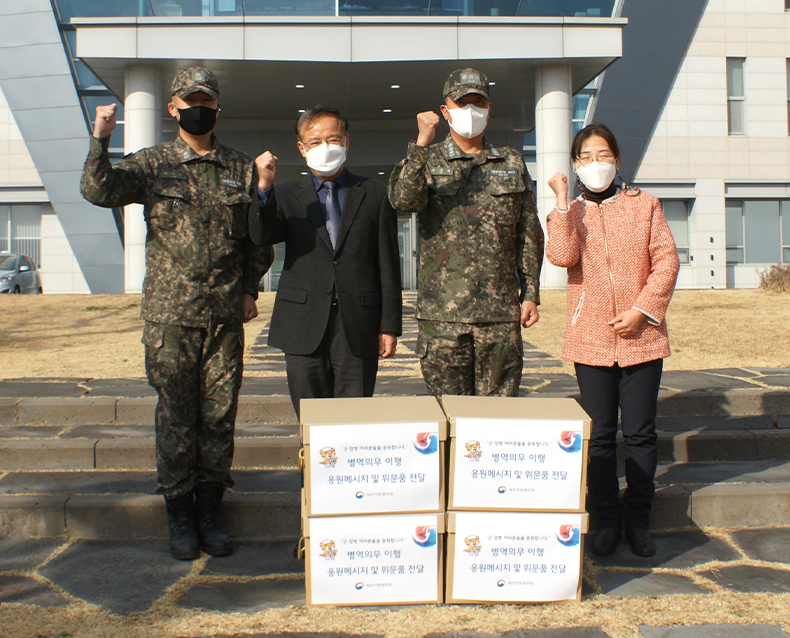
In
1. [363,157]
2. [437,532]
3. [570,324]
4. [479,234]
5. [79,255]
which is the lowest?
[437,532]

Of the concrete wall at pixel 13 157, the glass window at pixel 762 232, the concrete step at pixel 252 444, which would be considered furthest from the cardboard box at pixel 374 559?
the concrete wall at pixel 13 157

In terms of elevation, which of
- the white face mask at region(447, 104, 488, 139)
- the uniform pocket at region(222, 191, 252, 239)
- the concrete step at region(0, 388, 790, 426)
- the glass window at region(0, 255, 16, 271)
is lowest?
the concrete step at region(0, 388, 790, 426)

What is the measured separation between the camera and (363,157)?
19.9 metres

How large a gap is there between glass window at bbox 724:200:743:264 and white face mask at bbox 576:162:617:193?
2140cm

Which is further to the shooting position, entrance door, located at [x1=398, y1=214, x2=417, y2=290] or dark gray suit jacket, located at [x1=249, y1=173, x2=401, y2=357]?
entrance door, located at [x1=398, y1=214, x2=417, y2=290]

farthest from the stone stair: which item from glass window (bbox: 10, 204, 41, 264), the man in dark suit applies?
glass window (bbox: 10, 204, 41, 264)

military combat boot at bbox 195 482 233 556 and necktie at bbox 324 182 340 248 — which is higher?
necktie at bbox 324 182 340 248

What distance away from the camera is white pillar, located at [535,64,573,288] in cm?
1513

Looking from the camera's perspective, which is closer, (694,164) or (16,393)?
(16,393)

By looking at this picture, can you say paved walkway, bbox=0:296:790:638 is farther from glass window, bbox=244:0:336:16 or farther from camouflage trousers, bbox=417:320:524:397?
glass window, bbox=244:0:336:16

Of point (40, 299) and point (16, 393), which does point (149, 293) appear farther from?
point (40, 299)

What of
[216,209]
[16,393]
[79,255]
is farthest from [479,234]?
[79,255]

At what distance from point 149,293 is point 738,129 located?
22641mm

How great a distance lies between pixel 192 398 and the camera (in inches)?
125
